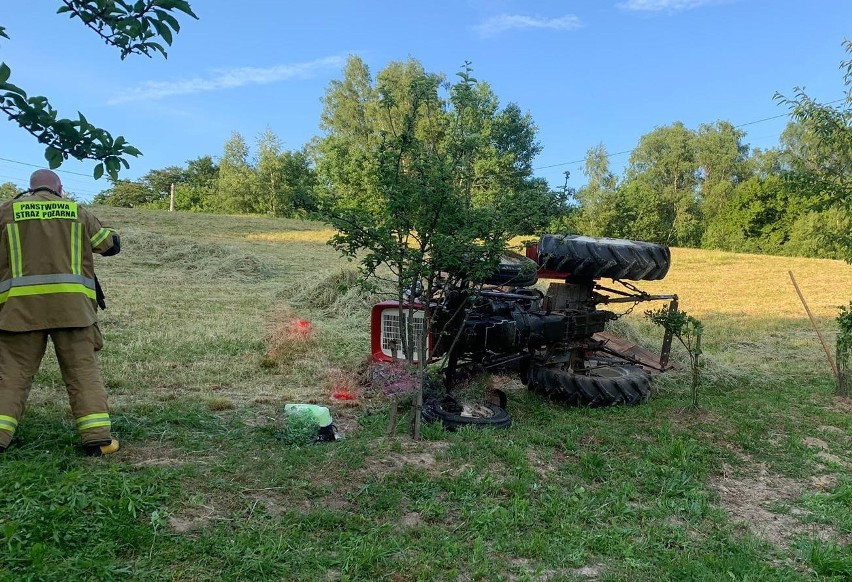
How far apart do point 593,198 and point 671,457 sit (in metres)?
53.5

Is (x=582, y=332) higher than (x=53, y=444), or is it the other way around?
(x=582, y=332)

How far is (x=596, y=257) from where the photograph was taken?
5512 millimetres

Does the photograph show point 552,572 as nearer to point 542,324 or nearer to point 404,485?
point 404,485

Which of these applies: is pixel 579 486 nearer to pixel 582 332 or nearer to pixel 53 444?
pixel 582 332

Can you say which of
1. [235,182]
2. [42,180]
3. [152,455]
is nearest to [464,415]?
[152,455]

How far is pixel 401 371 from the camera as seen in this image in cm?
560

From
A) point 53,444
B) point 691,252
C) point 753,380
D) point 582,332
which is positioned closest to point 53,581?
point 53,444

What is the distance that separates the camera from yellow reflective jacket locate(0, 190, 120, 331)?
11.9 ft

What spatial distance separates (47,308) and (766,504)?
450 cm

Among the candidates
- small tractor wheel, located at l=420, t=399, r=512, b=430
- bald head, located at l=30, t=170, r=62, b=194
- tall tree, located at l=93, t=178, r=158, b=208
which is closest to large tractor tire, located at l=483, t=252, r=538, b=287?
small tractor wheel, located at l=420, t=399, r=512, b=430

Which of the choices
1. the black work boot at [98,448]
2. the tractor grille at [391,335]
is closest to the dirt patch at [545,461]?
the tractor grille at [391,335]

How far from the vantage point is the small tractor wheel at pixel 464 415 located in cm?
467

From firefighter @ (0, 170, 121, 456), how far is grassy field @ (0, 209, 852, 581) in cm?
27

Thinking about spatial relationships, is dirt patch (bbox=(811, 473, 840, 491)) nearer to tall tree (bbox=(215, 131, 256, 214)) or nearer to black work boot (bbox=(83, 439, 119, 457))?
black work boot (bbox=(83, 439, 119, 457))
